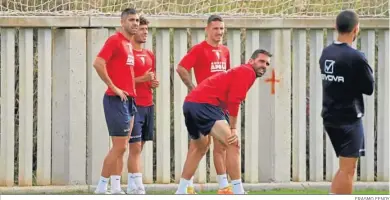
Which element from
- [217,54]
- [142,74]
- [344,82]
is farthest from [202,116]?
[344,82]

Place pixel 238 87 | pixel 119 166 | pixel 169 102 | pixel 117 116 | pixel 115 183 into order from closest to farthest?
1. pixel 238 87
2. pixel 117 116
3. pixel 115 183
4. pixel 119 166
5. pixel 169 102

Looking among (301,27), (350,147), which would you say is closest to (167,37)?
(301,27)

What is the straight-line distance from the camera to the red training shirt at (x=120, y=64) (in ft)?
42.0

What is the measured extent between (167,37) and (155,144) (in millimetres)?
1254

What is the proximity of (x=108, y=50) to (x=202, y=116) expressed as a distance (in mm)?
1221

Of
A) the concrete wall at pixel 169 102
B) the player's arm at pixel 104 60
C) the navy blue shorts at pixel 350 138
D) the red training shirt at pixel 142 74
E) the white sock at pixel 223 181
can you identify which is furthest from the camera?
the concrete wall at pixel 169 102

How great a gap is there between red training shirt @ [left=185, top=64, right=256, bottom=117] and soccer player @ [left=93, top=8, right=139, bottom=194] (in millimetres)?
679

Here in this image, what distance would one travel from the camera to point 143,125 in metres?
13.5

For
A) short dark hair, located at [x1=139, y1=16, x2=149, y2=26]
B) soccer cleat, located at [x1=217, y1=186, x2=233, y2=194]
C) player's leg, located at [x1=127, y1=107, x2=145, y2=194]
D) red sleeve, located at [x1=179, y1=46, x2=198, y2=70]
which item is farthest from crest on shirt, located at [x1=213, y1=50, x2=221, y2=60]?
soccer cleat, located at [x1=217, y1=186, x2=233, y2=194]

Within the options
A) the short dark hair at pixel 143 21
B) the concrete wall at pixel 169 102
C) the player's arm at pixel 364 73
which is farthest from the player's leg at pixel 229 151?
the player's arm at pixel 364 73

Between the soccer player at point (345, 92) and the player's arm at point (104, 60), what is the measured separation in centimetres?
250

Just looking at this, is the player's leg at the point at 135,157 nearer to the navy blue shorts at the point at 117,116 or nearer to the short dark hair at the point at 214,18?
the navy blue shorts at the point at 117,116

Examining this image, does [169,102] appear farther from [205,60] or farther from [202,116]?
[202,116]

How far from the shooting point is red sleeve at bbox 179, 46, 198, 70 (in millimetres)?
13383
